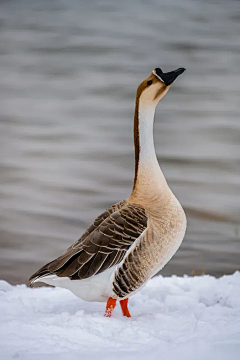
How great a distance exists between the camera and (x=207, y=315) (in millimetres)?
1191

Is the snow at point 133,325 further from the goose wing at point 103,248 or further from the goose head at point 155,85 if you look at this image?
the goose head at point 155,85

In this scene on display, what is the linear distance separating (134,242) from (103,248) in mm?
73

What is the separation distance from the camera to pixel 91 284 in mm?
1101

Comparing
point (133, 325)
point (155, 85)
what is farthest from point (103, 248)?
point (155, 85)

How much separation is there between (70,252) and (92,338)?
0.22 meters

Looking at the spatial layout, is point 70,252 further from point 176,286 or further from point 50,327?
point 176,286

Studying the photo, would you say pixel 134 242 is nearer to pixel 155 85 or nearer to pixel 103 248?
pixel 103 248

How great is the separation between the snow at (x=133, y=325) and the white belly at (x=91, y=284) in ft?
0.18

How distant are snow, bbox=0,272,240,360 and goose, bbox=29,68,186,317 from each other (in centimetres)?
9

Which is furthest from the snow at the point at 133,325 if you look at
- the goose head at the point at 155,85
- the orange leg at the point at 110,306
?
the goose head at the point at 155,85

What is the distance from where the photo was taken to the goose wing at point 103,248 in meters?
1.09

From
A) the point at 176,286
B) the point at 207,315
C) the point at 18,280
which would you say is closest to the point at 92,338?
the point at 207,315

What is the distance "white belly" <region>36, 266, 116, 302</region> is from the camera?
1.10m

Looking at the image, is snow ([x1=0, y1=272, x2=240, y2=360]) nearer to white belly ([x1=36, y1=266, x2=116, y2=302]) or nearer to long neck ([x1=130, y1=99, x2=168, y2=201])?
white belly ([x1=36, y1=266, x2=116, y2=302])
